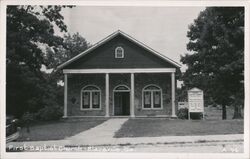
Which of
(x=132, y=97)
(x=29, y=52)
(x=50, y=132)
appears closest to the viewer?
(x=50, y=132)

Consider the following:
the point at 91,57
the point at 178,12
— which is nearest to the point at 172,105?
the point at 91,57

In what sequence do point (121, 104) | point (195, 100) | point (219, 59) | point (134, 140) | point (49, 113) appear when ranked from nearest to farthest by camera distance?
point (134, 140) < point (195, 100) < point (219, 59) < point (121, 104) < point (49, 113)

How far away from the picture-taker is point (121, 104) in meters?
19.7

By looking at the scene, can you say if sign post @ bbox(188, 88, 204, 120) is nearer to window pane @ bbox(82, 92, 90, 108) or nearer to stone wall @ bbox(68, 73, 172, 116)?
stone wall @ bbox(68, 73, 172, 116)

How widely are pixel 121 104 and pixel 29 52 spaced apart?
625 centimetres

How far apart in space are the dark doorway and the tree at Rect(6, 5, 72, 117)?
4.22 metres

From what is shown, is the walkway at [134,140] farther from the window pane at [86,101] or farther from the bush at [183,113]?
the window pane at [86,101]

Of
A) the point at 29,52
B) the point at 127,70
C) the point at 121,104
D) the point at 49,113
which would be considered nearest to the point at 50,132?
the point at 29,52

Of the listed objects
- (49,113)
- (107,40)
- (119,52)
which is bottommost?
(49,113)

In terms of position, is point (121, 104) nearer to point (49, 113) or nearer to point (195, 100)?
point (49, 113)

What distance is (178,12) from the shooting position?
9.80 meters

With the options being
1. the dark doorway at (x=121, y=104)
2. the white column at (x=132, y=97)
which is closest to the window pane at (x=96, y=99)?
the dark doorway at (x=121, y=104)

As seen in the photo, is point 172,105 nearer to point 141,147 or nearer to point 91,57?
point 91,57

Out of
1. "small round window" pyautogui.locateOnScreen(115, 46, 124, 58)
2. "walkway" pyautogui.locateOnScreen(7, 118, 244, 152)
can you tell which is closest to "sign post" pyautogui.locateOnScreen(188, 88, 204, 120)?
"walkway" pyautogui.locateOnScreen(7, 118, 244, 152)
